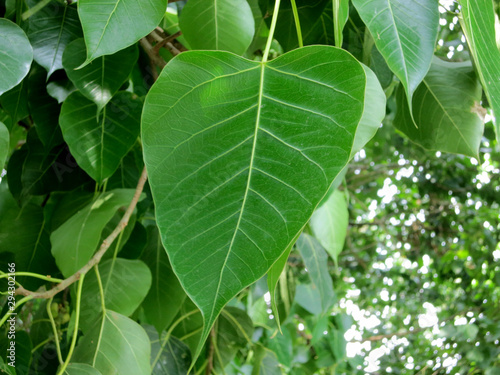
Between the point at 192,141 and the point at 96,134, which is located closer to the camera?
the point at 192,141

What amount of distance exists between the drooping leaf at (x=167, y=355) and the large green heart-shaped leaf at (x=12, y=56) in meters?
0.36

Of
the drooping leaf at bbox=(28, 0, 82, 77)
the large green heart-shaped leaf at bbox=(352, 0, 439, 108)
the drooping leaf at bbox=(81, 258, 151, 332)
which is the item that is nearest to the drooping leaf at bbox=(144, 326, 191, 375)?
the drooping leaf at bbox=(81, 258, 151, 332)

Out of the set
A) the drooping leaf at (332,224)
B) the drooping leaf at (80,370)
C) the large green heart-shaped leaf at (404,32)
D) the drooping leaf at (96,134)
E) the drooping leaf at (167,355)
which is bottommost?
the drooping leaf at (167,355)

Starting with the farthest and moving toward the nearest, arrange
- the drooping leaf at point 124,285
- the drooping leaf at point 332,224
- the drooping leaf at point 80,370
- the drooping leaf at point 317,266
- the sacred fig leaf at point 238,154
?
the drooping leaf at point 317,266 < the drooping leaf at point 332,224 < the drooping leaf at point 124,285 < the drooping leaf at point 80,370 < the sacred fig leaf at point 238,154

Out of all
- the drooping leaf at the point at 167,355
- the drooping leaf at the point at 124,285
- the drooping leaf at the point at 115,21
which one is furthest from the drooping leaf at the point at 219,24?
the drooping leaf at the point at 167,355

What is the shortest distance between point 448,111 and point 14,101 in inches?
15.8

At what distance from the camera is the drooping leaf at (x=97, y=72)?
47cm

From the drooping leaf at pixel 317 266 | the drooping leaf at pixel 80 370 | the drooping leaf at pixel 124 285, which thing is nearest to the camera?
the drooping leaf at pixel 80 370

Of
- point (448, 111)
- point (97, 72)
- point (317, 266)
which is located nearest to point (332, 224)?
point (317, 266)

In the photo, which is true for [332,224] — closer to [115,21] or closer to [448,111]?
[448,111]

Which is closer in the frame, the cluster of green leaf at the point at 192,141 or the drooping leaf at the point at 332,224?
the cluster of green leaf at the point at 192,141

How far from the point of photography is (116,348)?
45cm

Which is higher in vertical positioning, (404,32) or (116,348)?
(404,32)

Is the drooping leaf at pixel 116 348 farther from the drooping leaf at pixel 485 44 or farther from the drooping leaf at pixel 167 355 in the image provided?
the drooping leaf at pixel 485 44
